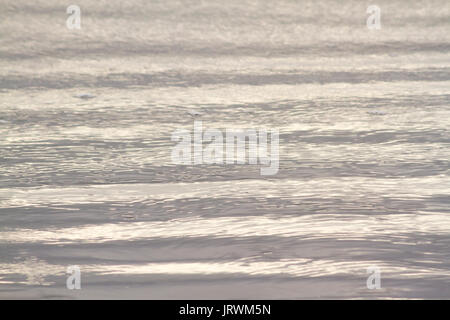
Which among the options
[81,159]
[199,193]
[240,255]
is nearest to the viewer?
[240,255]

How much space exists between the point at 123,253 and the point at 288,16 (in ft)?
4.44

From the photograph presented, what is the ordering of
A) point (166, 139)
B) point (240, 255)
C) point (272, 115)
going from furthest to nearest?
point (272, 115)
point (166, 139)
point (240, 255)

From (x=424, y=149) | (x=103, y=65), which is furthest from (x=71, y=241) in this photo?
(x=103, y=65)

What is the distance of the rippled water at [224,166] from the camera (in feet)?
3.69

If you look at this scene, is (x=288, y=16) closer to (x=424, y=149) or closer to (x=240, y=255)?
(x=424, y=149)

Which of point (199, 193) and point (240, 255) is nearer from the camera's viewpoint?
point (240, 255)

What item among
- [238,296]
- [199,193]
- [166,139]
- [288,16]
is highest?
[288,16]

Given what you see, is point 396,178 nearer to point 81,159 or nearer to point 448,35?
point 81,159

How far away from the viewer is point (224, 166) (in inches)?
59.4

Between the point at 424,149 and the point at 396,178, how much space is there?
18cm

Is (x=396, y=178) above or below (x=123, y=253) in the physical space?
above

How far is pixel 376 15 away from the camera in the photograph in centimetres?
230

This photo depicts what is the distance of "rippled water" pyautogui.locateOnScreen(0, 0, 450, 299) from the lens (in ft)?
3.69

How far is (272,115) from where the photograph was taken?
1779mm
